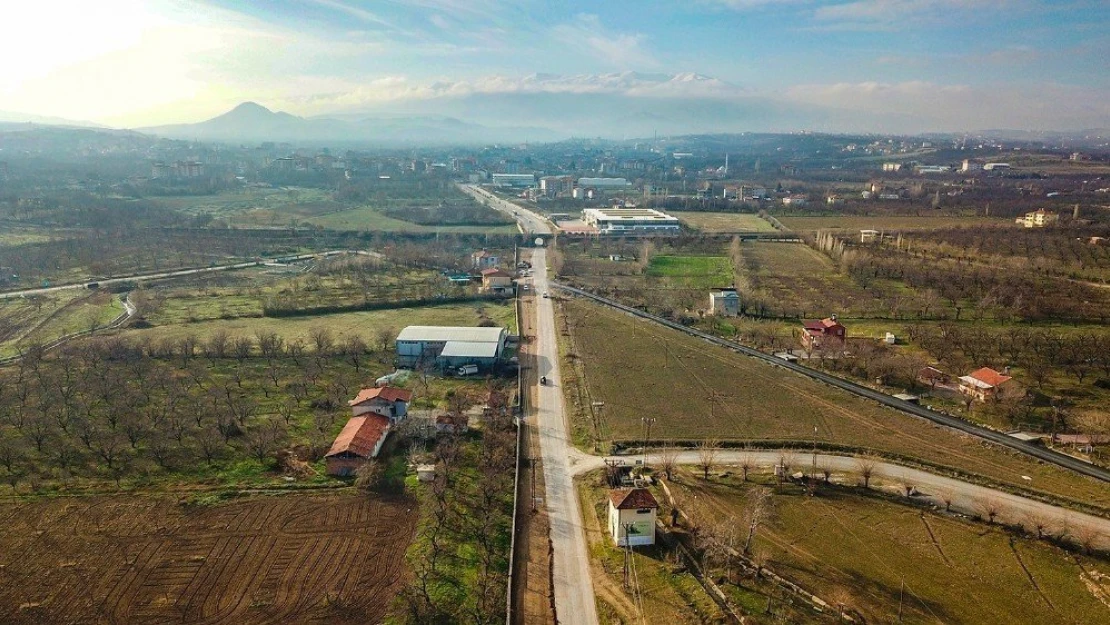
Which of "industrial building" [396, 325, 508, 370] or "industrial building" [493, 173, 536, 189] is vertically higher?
"industrial building" [493, 173, 536, 189]

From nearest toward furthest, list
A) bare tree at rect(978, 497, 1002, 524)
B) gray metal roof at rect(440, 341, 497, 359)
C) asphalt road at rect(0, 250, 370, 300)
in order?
bare tree at rect(978, 497, 1002, 524) < gray metal roof at rect(440, 341, 497, 359) < asphalt road at rect(0, 250, 370, 300)

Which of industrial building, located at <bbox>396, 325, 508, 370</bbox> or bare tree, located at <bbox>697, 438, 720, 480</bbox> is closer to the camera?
bare tree, located at <bbox>697, 438, 720, 480</bbox>

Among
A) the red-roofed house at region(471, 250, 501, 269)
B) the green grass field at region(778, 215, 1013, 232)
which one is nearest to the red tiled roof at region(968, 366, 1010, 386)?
the red-roofed house at region(471, 250, 501, 269)

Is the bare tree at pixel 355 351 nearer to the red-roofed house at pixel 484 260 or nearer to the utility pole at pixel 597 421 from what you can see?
the utility pole at pixel 597 421

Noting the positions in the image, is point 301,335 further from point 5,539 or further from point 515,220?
point 515,220

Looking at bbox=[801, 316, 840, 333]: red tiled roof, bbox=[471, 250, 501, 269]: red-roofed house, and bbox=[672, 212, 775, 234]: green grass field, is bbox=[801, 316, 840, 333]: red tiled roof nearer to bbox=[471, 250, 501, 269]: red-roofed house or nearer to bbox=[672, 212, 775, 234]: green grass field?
bbox=[471, 250, 501, 269]: red-roofed house

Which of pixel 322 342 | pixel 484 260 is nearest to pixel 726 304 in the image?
pixel 484 260
